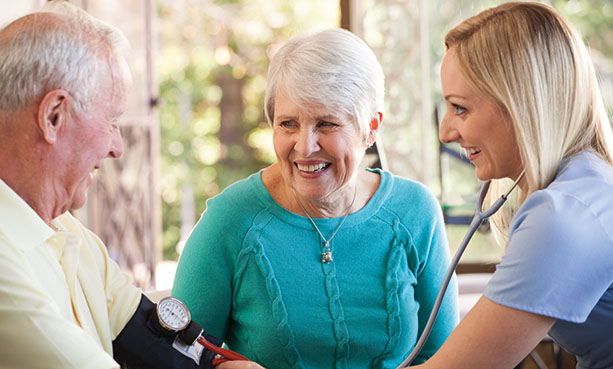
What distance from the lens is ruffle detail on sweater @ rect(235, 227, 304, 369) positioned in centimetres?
164

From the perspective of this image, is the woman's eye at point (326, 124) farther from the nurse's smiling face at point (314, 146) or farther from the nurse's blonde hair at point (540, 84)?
the nurse's blonde hair at point (540, 84)

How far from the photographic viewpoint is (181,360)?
4.56ft

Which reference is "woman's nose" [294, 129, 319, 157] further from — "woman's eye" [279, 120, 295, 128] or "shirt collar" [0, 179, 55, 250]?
"shirt collar" [0, 179, 55, 250]

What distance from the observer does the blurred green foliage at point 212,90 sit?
8930 millimetres

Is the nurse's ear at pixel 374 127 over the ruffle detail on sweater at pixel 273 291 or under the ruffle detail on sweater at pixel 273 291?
over

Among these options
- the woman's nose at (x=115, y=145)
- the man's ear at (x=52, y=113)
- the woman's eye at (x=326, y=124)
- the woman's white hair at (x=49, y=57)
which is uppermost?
the woman's white hair at (x=49, y=57)

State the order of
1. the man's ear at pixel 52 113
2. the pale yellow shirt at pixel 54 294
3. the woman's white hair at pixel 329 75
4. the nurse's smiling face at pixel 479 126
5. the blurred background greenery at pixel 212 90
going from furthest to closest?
the blurred background greenery at pixel 212 90 → the woman's white hair at pixel 329 75 → the nurse's smiling face at pixel 479 126 → the man's ear at pixel 52 113 → the pale yellow shirt at pixel 54 294

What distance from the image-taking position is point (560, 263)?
116cm

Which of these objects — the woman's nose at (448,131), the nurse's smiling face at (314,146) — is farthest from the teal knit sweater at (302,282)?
the woman's nose at (448,131)

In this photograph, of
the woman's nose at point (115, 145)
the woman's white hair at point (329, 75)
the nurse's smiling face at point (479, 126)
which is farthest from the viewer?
the woman's white hair at point (329, 75)

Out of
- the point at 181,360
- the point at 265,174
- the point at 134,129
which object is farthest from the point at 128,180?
the point at 181,360

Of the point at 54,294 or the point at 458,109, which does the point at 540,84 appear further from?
the point at 54,294

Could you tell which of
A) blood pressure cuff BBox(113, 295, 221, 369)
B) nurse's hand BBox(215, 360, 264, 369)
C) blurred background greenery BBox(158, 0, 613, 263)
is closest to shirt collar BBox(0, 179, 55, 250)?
Result: blood pressure cuff BBox(113, 295, 221, 369)

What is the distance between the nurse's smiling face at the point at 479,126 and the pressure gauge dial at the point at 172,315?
0.66 metres
